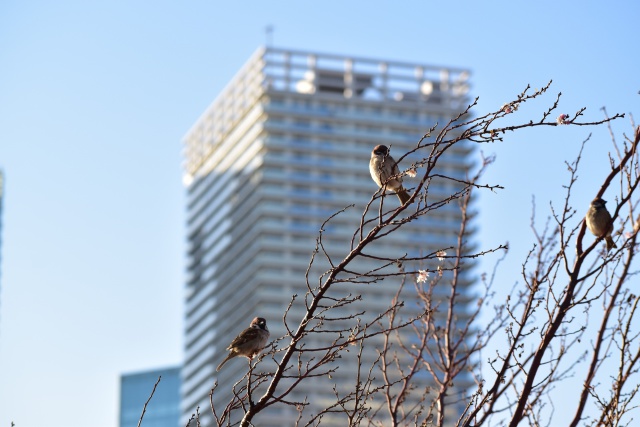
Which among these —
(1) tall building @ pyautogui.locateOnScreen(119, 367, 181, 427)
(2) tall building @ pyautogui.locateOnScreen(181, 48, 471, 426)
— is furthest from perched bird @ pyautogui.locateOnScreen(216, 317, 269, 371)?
(1) tall building @ pyautogui.locateOnScreen(119, 367, 181, 427)

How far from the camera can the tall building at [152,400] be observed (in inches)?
6462

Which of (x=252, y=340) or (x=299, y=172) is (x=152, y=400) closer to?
(x=299, y=172)

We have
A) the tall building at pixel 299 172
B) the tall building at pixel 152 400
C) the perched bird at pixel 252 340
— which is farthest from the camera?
the tall building at pixel 152 400

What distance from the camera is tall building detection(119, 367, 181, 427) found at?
164125mm

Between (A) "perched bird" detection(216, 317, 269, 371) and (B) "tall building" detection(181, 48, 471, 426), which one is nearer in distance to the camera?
(A) "perched bird" detection(216, 317, 269, 371)

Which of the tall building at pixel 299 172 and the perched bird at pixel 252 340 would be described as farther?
the tall building at pixel 299 172

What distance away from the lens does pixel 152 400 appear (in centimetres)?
16475

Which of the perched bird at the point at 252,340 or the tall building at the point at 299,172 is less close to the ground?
the tall building at the point at 299,172

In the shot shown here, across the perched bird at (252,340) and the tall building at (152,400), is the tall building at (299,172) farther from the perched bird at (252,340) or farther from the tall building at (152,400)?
the perched bird at (252,340)

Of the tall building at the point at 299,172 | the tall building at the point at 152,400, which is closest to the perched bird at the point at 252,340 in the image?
the tall building at the point at 299,172

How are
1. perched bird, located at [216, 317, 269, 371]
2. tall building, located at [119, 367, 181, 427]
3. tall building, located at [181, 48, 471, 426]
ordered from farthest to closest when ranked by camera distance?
tall building, located at [119, 367, 181, 427] < tall building, located at [181, 48, 471, 426] < perched bird, located at [216, 317, 269, 371]

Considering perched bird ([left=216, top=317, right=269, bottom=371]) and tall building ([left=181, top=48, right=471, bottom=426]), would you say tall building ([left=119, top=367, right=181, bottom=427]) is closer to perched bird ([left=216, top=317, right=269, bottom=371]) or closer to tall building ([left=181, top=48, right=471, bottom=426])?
tall building ([left=181, top=48, right=471, bottom=426])

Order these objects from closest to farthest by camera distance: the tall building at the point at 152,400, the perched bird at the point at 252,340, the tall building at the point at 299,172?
the perched bird at the point at 252,340, the tall building at the point at 299,172, the tall building at the point at 152,400

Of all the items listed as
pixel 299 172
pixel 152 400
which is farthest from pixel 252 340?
pixel 152 400
